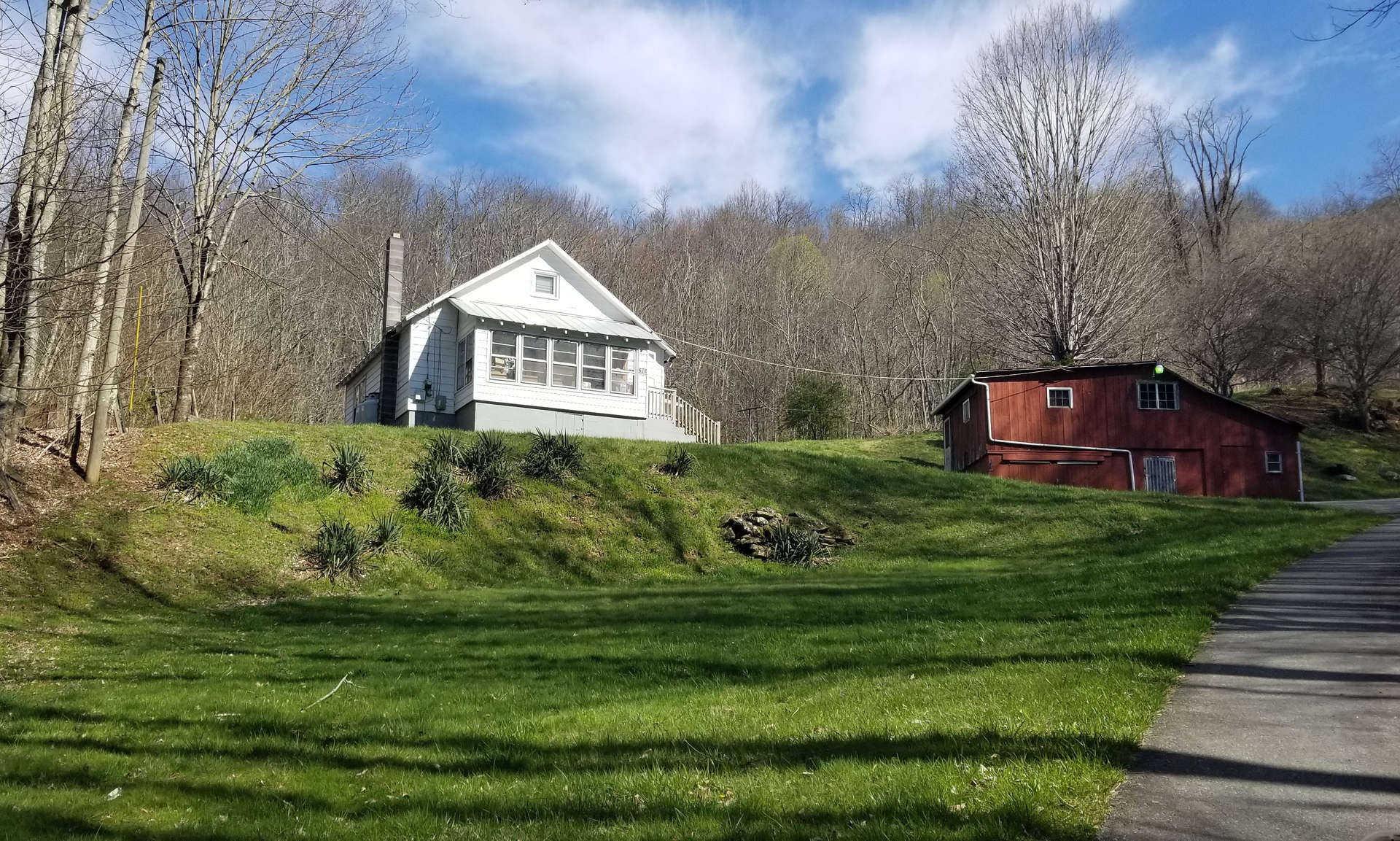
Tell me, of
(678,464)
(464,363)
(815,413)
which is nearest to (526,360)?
(464,363)

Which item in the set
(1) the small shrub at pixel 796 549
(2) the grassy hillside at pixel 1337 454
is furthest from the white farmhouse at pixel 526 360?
(2) the grassy hillside at pixel 1337 454

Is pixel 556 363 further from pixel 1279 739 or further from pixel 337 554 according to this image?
pixel 1279 739

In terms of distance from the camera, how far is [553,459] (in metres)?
22.3

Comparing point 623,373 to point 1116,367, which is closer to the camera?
point 623,373

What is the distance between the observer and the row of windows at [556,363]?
2964 centimetres

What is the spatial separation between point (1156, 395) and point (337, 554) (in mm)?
29095

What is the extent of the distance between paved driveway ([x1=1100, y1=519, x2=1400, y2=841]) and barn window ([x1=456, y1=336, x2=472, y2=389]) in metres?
24.1

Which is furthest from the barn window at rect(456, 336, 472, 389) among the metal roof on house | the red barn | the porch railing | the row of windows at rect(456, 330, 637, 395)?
the red barn

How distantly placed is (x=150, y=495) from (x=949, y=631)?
14529 mm

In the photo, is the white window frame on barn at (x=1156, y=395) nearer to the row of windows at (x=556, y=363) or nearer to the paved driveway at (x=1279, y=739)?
the row of windows at (x=556, y=363)

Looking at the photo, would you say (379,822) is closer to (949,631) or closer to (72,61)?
(949,631)

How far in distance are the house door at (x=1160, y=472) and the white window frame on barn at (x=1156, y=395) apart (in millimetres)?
1758

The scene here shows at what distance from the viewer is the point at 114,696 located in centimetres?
819

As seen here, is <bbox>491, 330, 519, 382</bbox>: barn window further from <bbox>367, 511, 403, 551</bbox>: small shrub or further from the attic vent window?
<bbox>367, 511, 403, 551</bbox>: small shrub
